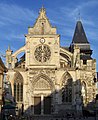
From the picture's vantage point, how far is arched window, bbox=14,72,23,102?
48812 millimetres

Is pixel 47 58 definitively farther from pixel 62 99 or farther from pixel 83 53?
pixel 83 53

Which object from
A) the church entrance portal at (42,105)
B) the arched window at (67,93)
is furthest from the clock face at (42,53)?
the church entrance portal at (42,105)

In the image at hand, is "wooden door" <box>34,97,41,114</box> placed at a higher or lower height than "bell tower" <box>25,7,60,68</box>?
lower

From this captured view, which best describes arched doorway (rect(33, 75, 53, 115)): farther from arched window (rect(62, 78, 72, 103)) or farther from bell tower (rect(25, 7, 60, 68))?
bell tower (rect(25, 7, 60, 68))

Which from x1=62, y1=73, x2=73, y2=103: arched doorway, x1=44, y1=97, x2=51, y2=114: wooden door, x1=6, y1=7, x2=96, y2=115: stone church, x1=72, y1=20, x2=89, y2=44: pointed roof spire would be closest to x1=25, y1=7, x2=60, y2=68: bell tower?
x1=6, y1=7, x2=96, y2=115: stone church

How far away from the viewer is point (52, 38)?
50.7m

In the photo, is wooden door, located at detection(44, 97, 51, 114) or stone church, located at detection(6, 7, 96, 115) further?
wooden door, located at detection(44, 97, 51, 114)

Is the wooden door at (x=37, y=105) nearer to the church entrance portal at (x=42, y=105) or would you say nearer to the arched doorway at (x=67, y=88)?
the church entrance portal at (x=42, y=105)

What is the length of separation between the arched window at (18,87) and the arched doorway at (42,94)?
2066 millimetres

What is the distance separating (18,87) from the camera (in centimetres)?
4891

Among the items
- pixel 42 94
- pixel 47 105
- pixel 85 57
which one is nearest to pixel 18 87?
pixel 42 94

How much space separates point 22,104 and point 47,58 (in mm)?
8116

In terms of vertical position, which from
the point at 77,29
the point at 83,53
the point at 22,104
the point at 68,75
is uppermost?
the point at 77,29

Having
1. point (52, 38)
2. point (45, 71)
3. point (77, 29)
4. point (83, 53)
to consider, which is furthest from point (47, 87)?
point (77, 29)
